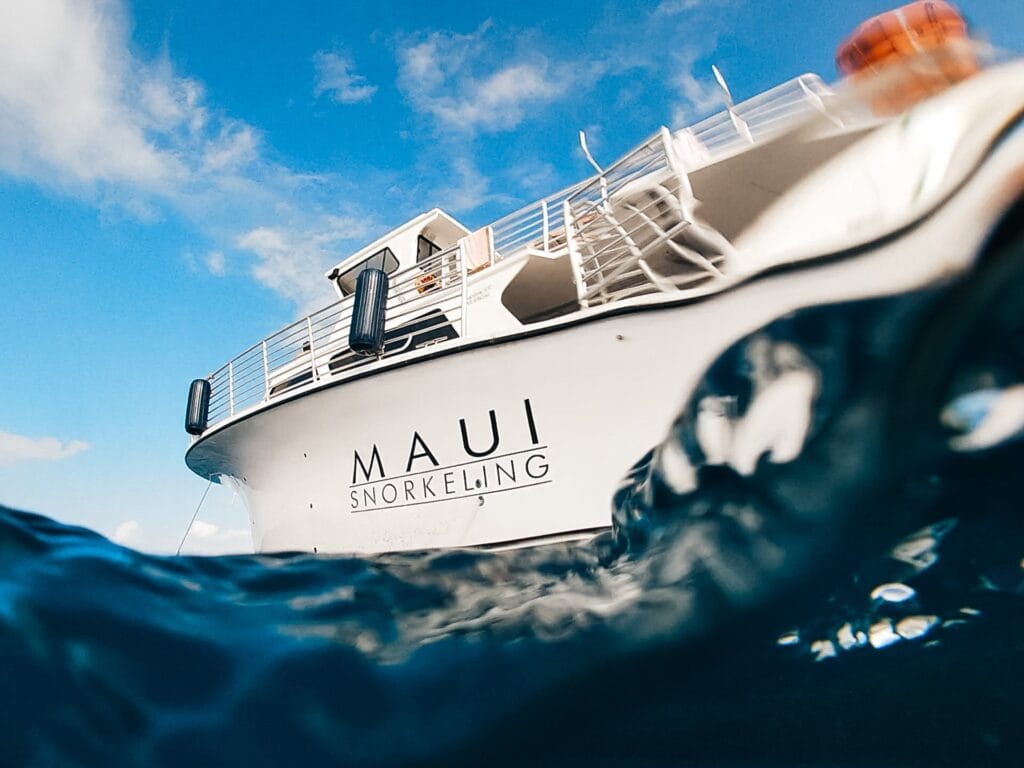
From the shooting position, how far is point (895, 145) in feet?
4.50

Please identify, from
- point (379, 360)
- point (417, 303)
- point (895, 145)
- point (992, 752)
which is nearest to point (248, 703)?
point (992, 752)

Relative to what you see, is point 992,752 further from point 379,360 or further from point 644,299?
point 379,360

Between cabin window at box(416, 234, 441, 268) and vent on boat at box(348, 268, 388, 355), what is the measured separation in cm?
311

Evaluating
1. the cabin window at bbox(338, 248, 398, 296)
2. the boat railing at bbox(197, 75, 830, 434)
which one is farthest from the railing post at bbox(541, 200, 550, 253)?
the cabin window at bbox(338, 248, 398, 296)

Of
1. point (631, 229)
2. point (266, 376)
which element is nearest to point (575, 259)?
point (631, 229)

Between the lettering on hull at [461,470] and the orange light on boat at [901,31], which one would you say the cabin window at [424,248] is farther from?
the orange light on boat at [901,31]

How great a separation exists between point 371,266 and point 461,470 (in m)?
4.71

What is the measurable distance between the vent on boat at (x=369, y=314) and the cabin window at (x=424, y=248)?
311cm

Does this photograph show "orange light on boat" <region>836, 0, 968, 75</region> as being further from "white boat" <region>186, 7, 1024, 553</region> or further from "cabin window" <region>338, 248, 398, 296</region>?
"cabin window" <region>338, 248, 398, 296</region>

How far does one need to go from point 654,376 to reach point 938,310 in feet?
6.81

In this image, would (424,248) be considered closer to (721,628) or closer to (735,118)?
(735,118)

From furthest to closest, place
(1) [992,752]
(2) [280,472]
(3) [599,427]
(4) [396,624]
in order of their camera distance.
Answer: (2) [280,472] → (3) [599,427] → (4) [396,624] → (1) [992,752]

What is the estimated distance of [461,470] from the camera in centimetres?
412

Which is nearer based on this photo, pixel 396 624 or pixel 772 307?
pixel 772 307
